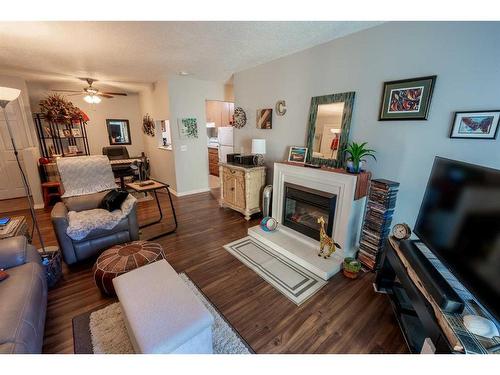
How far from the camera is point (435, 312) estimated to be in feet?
3.65

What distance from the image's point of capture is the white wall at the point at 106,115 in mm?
5211

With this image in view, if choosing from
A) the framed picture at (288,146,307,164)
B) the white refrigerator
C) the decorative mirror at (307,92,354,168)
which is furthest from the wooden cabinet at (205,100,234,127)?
the decorative mirror at (307,92,354,168)

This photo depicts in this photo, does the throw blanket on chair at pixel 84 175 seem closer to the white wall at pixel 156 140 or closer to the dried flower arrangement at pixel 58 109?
the white wall at pixel 156 140

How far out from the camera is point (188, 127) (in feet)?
14.3

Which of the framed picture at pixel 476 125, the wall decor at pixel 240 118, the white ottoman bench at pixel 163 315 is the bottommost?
the white ottoman bench at pixel 163 315

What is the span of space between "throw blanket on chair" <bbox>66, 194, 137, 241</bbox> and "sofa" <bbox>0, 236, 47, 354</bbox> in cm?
38

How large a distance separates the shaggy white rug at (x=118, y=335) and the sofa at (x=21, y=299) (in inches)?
11.9

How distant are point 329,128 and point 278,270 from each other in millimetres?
1792

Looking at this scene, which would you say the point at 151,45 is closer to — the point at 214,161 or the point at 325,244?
the point at 325,244

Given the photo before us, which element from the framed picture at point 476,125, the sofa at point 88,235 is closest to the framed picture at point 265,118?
the framed picture at point 476,125

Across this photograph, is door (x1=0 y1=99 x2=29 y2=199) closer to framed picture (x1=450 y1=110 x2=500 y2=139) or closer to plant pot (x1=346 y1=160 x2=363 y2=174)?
plant pot (x1=346 y1=160 x2=363 y2=174)

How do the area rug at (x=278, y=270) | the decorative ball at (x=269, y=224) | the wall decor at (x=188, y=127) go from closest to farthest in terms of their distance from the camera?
the area rug at (x=278, y=270) → the decorative ball at (x=269, y=224) → the wall decor at (x=188, y=127)
